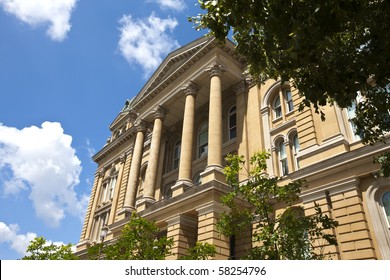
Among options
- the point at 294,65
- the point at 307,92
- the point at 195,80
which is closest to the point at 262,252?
the point at 307,92

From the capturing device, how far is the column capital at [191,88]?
2451cm

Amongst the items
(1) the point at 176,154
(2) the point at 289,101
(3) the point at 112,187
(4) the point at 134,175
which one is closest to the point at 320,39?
(2) the point at 289,101

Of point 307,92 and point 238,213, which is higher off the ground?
point 307,92

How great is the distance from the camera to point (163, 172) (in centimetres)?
2914

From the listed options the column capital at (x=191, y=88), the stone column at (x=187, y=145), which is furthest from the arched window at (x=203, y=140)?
the column capital at (x=191, y=88)

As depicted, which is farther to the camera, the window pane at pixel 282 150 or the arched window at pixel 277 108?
the arched window at pixel 277 108

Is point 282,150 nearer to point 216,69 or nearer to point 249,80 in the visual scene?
point 249,80

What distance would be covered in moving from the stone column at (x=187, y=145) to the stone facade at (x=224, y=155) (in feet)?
0.24

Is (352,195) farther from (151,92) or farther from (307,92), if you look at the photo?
(151,92)

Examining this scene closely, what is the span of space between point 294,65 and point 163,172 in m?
22.7

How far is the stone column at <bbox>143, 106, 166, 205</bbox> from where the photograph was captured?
23.1 meters

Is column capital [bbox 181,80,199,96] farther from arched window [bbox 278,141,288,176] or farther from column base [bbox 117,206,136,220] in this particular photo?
column base [bbox 117,206,136,220]

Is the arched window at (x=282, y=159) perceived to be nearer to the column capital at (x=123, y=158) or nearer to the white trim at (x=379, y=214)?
the white trim at (x=379, y=214)

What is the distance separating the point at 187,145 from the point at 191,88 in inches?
206
